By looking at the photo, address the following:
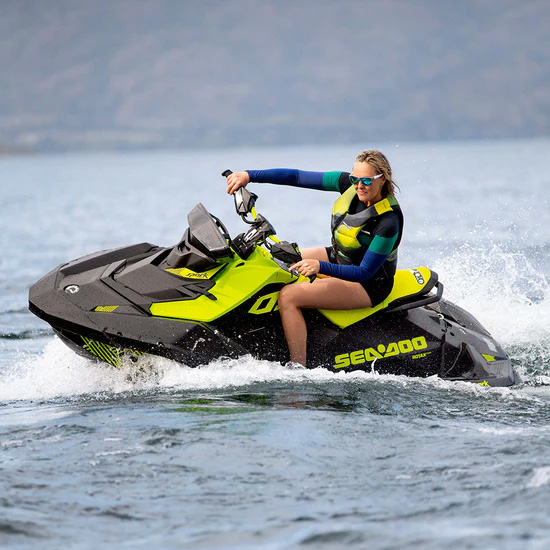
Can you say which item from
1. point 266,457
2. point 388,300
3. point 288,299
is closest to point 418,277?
point 388,300

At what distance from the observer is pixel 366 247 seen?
611cm

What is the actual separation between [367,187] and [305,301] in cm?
86

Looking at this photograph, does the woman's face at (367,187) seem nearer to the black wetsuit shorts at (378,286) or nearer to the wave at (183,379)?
the black wetsuit shorts at (378,286)

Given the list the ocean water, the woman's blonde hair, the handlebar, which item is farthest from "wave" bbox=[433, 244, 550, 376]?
the handlebar

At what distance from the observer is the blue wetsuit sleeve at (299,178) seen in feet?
21.3

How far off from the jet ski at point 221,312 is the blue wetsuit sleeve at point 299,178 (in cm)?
49

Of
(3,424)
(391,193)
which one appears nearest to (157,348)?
(3,424)

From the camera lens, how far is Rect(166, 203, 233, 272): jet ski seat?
5789 mm

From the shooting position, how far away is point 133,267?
5.88 metres

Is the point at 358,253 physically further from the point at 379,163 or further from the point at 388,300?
the point at 379,163

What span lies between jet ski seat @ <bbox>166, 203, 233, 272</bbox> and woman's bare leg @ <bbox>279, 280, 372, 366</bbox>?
1.64 ft

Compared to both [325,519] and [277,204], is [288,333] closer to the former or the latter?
[325,519]

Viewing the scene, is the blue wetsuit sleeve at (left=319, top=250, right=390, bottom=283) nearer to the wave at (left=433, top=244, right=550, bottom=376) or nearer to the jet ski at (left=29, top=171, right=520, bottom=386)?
the jet ski at (left=29, top=171, right=520, bottom=386)

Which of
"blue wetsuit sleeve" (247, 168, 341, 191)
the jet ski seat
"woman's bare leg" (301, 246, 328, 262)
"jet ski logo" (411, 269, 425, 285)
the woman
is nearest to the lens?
the jet ski seat
